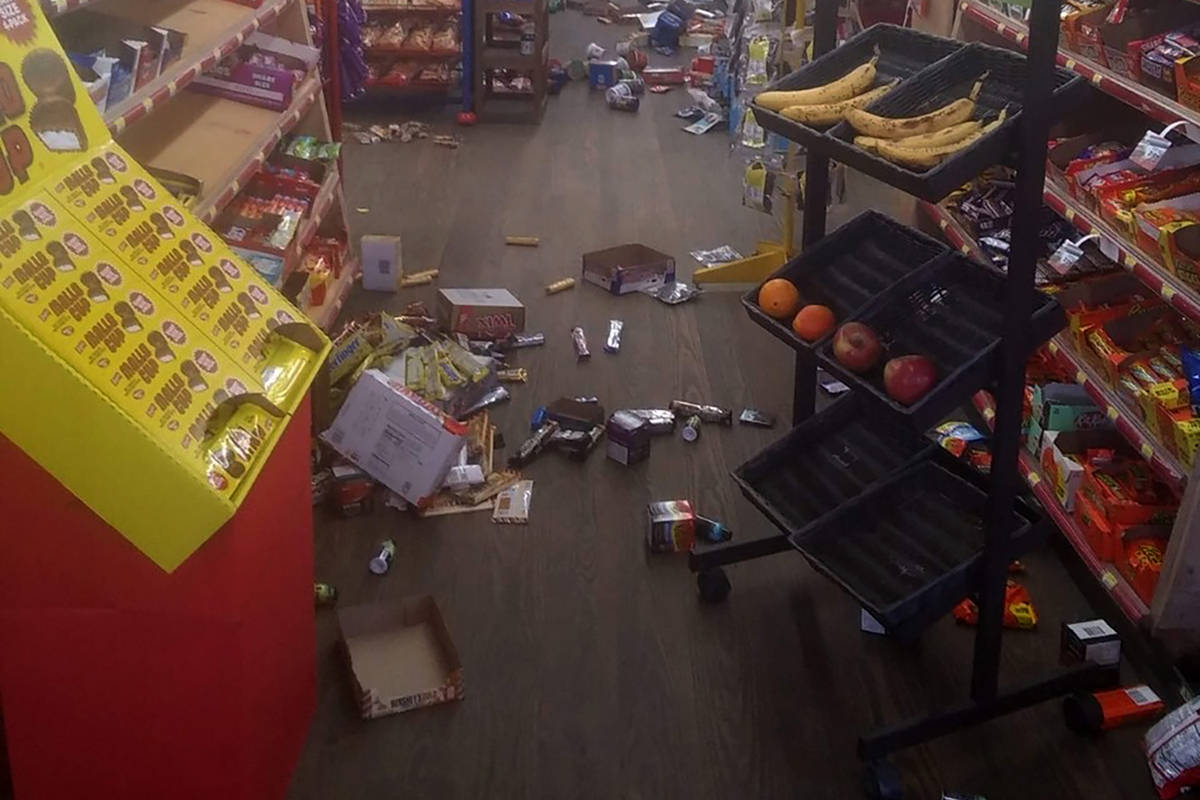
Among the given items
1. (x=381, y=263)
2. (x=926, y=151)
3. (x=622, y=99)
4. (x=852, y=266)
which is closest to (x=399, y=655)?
(x=852, y=266)

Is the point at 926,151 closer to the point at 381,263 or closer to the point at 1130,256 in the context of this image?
the point at 1130,256

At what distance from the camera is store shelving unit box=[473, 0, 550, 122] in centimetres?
700

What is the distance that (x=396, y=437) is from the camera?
337 centimetres

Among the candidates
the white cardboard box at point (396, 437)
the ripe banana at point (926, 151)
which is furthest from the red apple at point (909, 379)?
the white cardboard box at point (396, 437)

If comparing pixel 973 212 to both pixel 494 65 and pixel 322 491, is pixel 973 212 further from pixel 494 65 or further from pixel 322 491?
pixel 494 65

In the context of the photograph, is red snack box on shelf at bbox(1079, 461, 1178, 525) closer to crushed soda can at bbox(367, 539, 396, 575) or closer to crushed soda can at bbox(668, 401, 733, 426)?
crushed soda can at bbox(668, 401, 733, 426)

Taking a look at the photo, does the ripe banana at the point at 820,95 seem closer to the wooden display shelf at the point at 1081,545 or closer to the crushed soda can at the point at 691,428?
the wooden display shelf at the point at 1081,545

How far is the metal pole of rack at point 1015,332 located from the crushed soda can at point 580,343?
206 centimetres

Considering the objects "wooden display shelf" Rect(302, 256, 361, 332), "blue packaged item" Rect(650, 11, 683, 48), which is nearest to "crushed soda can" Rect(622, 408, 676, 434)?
"wooden display shelf" Rect(302, 256, 361, 332)

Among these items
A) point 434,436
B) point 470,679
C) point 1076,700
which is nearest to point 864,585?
point 1076,700

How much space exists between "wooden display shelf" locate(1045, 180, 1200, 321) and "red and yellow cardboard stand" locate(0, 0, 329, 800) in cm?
189

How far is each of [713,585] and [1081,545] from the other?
939mm

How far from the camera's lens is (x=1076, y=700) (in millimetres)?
2611

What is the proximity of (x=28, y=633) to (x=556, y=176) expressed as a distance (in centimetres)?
473
